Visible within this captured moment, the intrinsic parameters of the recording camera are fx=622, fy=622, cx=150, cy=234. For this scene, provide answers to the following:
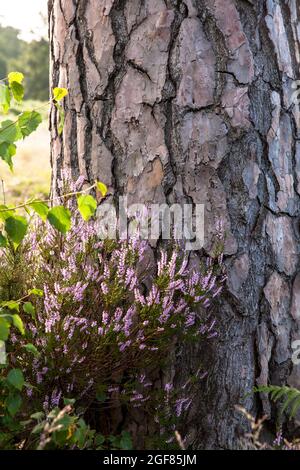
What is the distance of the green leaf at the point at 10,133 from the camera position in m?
2.22

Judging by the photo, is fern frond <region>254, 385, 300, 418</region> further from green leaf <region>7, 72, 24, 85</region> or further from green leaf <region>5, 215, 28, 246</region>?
green leaf <region>7, 72, 24, 85</region>

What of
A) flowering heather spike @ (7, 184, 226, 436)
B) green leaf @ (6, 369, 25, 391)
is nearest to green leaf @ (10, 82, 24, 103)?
flowering heather spike @ (7, 184, 226, 436)

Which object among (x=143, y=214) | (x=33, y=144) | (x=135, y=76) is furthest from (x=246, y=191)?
(x=33, y=144)

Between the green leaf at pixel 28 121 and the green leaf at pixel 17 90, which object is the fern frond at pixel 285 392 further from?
the green leaf at pixel 17 90

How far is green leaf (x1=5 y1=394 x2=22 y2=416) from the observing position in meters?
2.21

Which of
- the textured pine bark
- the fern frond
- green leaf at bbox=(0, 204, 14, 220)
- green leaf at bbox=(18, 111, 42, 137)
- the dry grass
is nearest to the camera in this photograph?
green leaf at bbox=(0, 204, 14, 220)

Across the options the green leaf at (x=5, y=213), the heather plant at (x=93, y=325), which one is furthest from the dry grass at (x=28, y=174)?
the green leaf at (x=5, y=213)

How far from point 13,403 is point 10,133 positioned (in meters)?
0.97

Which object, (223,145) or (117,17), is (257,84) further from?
(117,17)

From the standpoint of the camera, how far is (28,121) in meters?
2.33

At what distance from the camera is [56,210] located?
2.03 m

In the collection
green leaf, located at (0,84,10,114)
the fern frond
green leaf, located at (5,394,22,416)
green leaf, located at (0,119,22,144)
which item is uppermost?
green leaf, located at (0,84,10,114)

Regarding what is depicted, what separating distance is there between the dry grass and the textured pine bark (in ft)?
13.1
